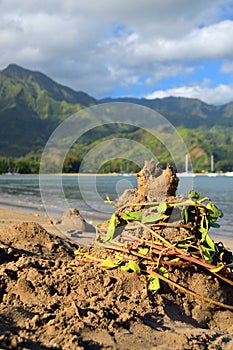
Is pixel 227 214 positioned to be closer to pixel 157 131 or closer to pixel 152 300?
pixel 157 131

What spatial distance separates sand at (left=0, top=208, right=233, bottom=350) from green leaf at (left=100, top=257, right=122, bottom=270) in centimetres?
4

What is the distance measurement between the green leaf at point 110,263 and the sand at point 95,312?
0.04m

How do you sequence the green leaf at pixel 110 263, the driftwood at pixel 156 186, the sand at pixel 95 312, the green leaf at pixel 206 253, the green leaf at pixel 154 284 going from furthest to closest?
the driftwood at pixel 156 186
the green leaf at pixel 110 263
the green leaf at pixel 206 253
the green leaf at pixel 154 284
the sand at pixel 95 312

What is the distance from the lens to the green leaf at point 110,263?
→ 354 cm

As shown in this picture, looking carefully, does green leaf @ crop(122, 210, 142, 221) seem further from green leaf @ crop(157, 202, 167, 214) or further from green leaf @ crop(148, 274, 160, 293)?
green leaf @ crop(148, 274, 160, 293)

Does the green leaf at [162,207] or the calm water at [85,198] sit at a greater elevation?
the green leaf at [162,207]

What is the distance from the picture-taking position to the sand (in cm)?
249

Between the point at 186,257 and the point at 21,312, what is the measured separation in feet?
4.64

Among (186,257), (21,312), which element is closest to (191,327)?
(186,257)

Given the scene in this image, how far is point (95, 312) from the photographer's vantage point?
2.85 metres

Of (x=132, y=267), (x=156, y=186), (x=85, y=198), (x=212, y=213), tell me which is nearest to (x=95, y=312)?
(x=132, y=267)

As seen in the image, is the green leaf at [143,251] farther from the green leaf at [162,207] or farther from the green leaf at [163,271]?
the green leaf at [162,207]

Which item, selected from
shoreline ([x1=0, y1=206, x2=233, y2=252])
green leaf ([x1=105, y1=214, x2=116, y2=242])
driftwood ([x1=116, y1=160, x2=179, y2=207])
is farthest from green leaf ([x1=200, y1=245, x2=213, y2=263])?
shoreline ([x1=0, y1=206, x2=233, y2=252])

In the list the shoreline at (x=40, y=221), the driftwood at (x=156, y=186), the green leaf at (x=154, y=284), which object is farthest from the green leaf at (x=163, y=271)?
the shoreline at (x=40, y=221)
